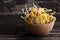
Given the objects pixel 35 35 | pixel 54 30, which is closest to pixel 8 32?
pixel 35 35

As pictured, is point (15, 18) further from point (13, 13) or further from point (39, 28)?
point (39, 28)

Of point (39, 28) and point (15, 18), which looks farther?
point (15, 18)

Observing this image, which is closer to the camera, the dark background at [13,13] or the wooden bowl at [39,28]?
the wooden bowl at [39,28]

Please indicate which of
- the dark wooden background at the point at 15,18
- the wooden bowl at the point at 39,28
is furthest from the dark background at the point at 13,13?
the wooden bowl at the point at 39,28

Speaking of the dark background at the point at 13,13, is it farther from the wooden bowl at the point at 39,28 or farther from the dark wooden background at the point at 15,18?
the wooden bowl at the point at 39,28

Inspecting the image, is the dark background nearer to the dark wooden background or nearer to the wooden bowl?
the dark wooden background

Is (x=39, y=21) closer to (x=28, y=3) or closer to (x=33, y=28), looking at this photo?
(x=33, y=28)

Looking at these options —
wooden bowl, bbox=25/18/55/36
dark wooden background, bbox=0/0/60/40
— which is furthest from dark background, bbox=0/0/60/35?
wooden bowl, bbox=25/18/55/36

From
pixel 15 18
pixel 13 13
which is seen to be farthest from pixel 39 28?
pixel 13 13
